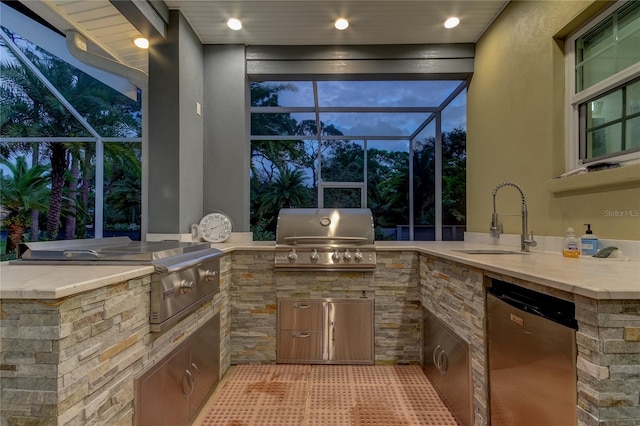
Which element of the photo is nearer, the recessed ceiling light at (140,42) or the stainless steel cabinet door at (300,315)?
the stainless steel cabinet door at (300,315)

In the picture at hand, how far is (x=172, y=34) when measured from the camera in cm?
247

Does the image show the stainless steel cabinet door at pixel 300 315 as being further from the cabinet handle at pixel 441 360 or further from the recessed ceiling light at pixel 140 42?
the recessed ceiling light at pixel 140 42

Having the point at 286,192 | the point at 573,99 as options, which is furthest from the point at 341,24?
Answer: the point at 286,192

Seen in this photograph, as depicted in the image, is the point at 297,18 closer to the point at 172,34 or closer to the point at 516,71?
the point at 172,34

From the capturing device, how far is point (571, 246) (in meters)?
1.63

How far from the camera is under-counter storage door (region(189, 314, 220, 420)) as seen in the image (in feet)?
5.58

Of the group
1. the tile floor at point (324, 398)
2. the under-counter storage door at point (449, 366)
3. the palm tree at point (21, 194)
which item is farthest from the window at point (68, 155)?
the under-counter storage door at point (449, 366)

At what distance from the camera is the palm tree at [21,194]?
405 centimetres

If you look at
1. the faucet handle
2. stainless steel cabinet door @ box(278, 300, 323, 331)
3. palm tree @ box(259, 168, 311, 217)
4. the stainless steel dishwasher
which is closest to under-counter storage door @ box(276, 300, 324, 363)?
stainless steel cabinet door @ box(278, 300, 323, 331)

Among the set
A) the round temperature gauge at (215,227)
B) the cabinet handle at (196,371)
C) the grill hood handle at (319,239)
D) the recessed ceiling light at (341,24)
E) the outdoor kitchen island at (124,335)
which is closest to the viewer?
the outdoor kitchen island at (124,335)

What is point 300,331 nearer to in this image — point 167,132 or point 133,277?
point 133,277

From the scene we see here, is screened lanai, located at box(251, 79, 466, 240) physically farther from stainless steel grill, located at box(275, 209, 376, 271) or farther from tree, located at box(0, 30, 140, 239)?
stainless steel grill, located at box(275, 209, 376, 271)

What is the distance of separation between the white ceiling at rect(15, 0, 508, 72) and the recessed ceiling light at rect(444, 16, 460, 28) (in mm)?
39

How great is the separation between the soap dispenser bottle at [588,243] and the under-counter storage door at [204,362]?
2.14 metres
